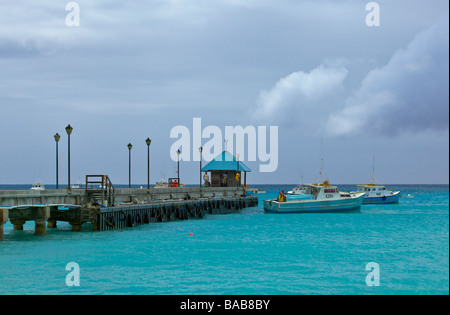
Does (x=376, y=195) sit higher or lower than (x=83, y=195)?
lower

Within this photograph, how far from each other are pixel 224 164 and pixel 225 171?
117 cm

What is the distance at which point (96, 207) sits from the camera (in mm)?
38656

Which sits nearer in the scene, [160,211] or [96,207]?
[96,207]

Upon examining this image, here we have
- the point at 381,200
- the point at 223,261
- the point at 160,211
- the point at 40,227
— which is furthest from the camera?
the point at 381,200

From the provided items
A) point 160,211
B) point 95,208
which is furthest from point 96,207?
point 160,211

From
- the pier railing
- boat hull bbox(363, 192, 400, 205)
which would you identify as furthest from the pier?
boat hull bbox(363, 192, 400, 205)

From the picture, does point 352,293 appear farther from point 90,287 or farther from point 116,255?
point 116,255

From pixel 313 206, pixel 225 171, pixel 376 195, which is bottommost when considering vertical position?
pixel 313 206

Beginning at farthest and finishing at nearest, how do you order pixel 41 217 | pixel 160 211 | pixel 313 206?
1. pixel 313 206
2. pixel 160 211
3. pixel 41 217

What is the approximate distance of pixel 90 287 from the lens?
859 inches

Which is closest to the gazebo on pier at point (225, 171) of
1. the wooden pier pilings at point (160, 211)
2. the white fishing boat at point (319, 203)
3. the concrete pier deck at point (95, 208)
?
the wooden pier pilings at point (160, 211)

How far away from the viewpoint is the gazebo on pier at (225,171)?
279 ft

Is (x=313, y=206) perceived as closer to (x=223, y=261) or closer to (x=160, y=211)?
(x=160, y=211)
